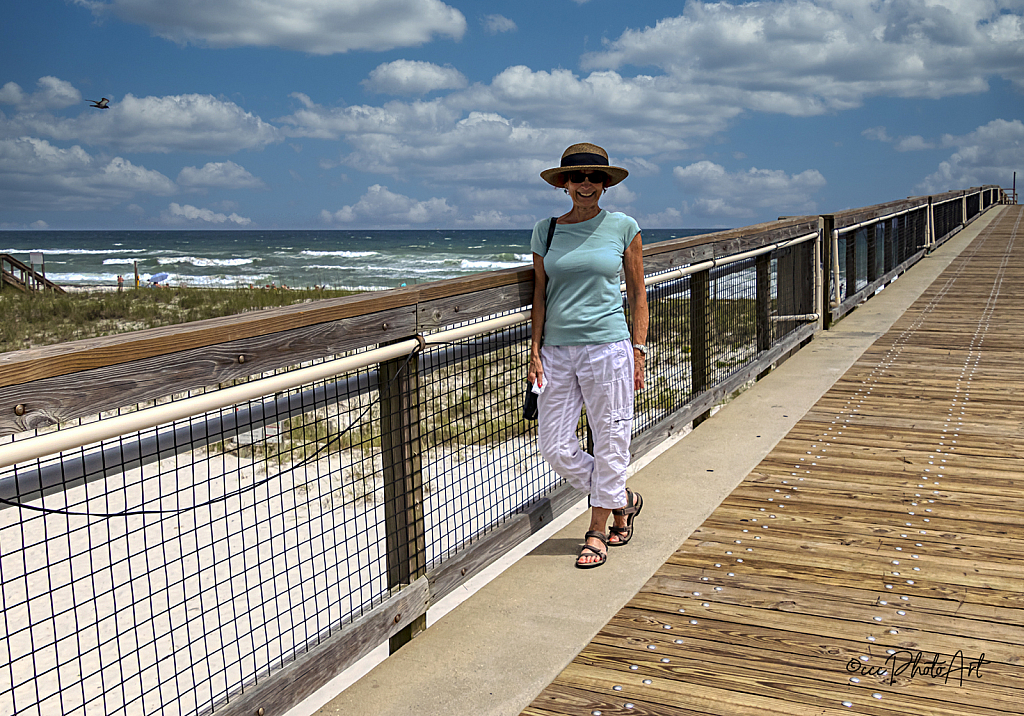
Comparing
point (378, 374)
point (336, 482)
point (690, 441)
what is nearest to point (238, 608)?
point (336, 482)

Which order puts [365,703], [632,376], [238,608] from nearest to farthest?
1. [365,703]
2. [632,376]
3. [238,608]

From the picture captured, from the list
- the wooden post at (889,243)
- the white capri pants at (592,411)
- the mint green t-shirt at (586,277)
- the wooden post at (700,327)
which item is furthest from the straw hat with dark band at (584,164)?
the wooden post at (889,243)

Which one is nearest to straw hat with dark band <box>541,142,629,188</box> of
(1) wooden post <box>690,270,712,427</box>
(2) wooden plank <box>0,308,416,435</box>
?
(2) wooden plank <box>0,308,416,435</box>

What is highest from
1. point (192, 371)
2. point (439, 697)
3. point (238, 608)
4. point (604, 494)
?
point (192, 371)

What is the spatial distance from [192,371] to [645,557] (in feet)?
6.96

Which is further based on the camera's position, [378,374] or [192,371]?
[378,374]

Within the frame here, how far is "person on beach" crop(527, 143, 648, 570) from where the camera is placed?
11.5ft

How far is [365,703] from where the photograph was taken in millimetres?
2736

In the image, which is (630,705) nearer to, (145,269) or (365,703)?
(365,703)

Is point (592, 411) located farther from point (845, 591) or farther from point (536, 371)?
point (845, 591)

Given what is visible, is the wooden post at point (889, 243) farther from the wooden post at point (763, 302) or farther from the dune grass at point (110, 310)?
the dune grass at point (110, 310)

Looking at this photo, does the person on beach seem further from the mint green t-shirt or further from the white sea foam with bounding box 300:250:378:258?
the white sea foam with bounding box 300:250:378:258

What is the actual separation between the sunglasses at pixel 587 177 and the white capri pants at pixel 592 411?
2.02ft

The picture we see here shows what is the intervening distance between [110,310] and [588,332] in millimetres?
19439
